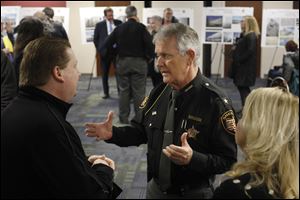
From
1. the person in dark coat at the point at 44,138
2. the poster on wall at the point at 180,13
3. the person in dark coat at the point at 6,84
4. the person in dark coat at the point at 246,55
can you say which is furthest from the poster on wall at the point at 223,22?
the person in dark coat at the point at 44,138

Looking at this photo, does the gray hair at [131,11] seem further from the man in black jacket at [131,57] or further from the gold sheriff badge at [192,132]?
the gold sheriff badge at [192,132]

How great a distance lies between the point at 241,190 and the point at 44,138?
2.27ft

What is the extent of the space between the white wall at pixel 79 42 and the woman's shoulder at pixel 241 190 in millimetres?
9123

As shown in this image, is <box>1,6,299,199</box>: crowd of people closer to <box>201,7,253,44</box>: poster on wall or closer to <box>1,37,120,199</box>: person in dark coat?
<box>1,37,120,199</box>: person in dark coat

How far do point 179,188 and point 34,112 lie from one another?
916mm

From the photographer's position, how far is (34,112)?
5.07ft

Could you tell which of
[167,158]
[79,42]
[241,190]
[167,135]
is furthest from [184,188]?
[79,42]

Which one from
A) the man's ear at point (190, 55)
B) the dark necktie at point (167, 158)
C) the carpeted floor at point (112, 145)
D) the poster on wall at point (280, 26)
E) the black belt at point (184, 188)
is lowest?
the carpeted floor at point (112, 145)

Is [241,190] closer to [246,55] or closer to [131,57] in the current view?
[131,57]

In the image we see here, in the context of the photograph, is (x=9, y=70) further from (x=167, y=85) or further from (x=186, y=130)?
(x=186, y=130)

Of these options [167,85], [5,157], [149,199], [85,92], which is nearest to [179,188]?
[149,199]

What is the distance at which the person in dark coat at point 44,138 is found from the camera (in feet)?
4.98

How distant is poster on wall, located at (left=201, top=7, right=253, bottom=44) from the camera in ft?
27.0

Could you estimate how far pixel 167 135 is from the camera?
2.18 m
